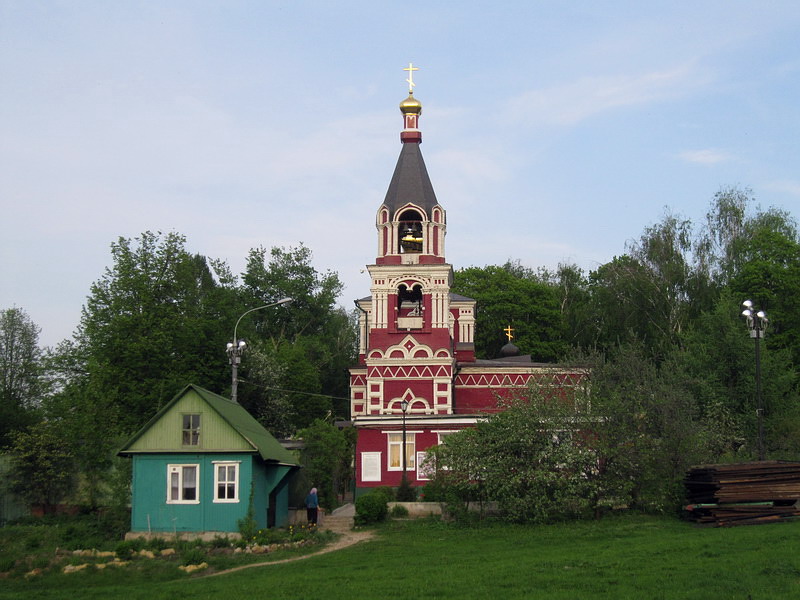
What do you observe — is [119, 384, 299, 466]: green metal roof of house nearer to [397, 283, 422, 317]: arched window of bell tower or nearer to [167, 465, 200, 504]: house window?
[167, 465, 200, 504]: house window

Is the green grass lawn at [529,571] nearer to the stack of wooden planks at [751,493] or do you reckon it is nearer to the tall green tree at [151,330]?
the stack of wooden planks at [751,493]

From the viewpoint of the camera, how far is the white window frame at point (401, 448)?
123 ft

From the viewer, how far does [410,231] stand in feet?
161

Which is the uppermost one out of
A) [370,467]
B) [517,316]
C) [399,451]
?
[517,316]

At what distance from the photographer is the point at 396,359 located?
47844 mm

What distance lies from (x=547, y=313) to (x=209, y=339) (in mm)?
27539

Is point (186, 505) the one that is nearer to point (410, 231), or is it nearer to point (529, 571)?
point (529, 571)

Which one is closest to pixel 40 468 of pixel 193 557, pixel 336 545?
pixel 193 557

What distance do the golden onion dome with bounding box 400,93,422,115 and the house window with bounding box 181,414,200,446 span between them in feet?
90.4

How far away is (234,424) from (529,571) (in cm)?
1114

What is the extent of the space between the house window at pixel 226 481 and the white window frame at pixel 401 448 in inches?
432

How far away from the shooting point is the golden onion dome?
5131cm

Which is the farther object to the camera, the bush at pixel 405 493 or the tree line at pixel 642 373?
the bush at pixel 405 493

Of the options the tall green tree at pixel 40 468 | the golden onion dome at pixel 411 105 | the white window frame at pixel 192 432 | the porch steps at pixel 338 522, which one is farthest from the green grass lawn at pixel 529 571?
the golden onion dome at pixel 411 105
